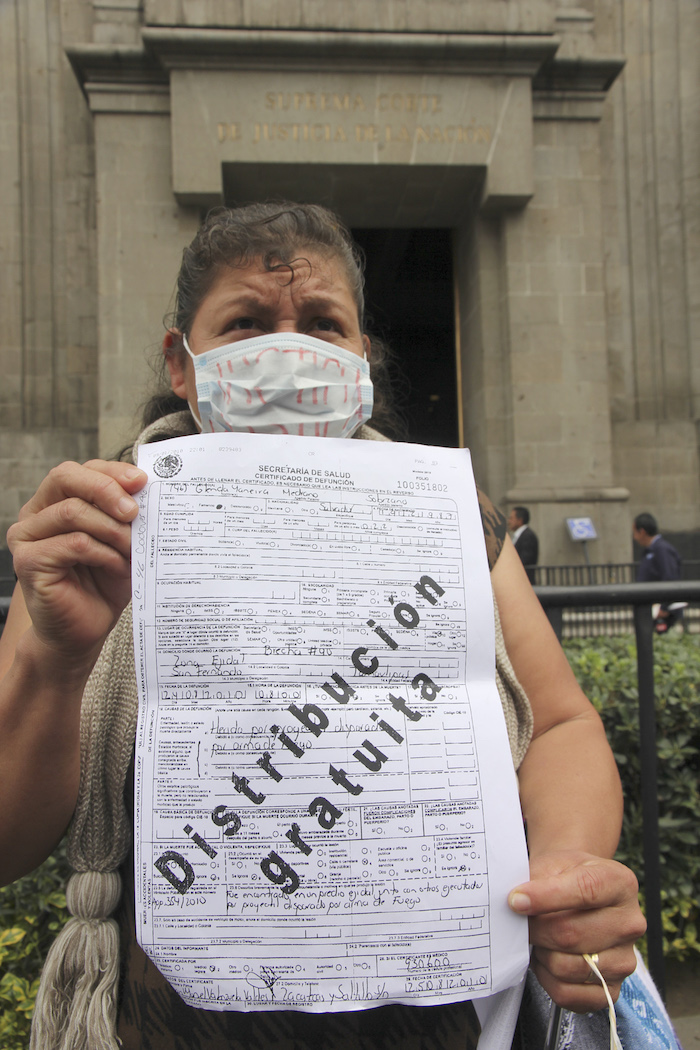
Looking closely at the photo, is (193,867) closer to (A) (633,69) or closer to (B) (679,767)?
(B) (679,767)

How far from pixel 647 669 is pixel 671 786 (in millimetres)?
861

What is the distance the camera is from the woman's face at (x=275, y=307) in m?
1.42

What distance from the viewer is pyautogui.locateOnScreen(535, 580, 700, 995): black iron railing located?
1954mm

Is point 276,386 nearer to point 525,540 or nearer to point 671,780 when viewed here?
point 671,780

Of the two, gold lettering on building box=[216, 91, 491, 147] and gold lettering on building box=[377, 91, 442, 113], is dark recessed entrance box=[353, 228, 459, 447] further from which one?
gold lettering on building box=[377, 91, 442, 113]

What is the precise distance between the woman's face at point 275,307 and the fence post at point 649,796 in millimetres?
1228

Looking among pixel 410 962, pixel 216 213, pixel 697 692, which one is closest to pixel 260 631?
pixel 410 962

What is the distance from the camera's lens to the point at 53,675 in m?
1.04

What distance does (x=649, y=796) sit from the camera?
203cm

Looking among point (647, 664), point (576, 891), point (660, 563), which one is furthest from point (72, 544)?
point (660, 563)

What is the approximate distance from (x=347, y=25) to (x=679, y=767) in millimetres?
10834

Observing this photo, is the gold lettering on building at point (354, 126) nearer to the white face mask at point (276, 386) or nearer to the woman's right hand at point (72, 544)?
the white face mask at point (276, 386)

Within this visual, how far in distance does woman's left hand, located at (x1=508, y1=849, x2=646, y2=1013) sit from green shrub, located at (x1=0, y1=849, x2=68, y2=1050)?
168 centimetres

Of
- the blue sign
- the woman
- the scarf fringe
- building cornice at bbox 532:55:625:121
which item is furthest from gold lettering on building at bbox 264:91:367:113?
the scarf fringe
